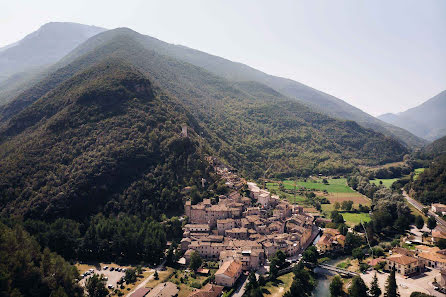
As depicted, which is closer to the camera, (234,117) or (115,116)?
(115,116)

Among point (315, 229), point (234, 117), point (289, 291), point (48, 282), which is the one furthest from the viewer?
point (234, 117)

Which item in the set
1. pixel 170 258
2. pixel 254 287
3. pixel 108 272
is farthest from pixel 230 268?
pixel 108 272

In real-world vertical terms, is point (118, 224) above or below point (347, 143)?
below

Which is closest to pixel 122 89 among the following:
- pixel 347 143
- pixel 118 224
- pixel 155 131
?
pixel 155 131

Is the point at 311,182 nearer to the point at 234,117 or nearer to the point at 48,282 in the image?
the point at 234,117

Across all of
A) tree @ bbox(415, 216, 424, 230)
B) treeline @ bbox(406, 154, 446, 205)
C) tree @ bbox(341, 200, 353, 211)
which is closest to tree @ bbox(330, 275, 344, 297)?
A: tree @ bbox(415, 216, 424, 230)

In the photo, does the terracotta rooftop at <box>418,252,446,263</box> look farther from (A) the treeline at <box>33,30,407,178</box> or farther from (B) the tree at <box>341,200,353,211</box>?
(A) the treeline at <box>33,30,407,178</box>
